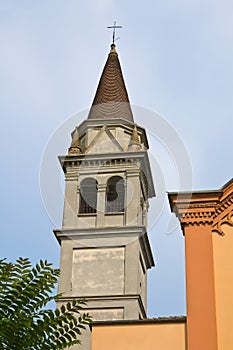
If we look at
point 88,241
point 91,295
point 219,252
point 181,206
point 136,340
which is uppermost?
point 88,241

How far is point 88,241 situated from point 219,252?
16986 millimetres

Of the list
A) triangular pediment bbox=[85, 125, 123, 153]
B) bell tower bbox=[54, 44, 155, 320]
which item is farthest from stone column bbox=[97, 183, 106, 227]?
triangular pediment bbox=[85, 125, 123, 153]

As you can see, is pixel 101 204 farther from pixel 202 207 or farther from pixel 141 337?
pixel 141 337

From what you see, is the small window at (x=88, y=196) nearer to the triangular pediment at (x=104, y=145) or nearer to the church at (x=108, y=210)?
the church at (x=108, y=210)

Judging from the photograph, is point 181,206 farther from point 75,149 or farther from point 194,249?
point 75,149

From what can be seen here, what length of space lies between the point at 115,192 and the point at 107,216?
1704 millimetres

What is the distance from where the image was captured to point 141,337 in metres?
12.3

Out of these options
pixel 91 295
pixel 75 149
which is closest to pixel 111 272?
pixel 91 295

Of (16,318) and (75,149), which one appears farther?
(75,149)

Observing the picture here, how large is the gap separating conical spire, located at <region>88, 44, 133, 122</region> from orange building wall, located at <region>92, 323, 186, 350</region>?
23215 millimetres

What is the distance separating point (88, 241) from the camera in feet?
96.6

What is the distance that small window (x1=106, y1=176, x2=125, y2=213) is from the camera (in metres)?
31.3

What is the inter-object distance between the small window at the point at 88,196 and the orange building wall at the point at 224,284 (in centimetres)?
1825

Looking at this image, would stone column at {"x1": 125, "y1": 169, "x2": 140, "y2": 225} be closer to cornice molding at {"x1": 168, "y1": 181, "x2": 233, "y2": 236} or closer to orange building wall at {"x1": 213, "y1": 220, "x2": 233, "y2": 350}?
cornice molding at {"x1": 168, "y1": 181, "x2": 233, "y2": 236}
